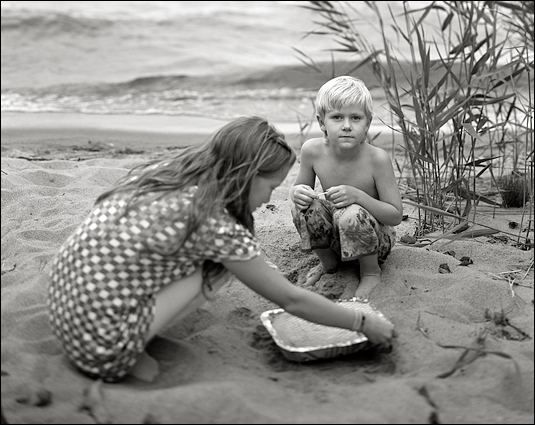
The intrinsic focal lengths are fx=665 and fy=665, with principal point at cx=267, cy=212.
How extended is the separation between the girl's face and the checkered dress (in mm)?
158

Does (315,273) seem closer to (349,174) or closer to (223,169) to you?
(349,174)

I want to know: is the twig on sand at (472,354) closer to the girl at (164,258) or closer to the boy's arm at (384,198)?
the girl at (164,258)

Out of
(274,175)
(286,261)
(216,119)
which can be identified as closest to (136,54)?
(216,119)

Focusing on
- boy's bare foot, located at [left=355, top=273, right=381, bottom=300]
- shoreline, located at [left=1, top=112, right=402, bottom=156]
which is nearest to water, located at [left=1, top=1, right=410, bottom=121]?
shoreline, located at [left=1, top=112, right=402, bottom=156]

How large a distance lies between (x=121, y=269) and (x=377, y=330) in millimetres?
811

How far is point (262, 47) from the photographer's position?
476 inches

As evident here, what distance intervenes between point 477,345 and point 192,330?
0.98 m

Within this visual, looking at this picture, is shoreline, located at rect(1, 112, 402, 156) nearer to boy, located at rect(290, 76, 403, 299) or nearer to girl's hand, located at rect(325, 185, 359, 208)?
boy, located at rect(290, 76, 403, 299)

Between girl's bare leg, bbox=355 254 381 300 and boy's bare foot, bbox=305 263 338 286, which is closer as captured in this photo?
girl's bare leg, bbox=355 254 381 300

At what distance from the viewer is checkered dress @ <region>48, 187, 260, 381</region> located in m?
1.90

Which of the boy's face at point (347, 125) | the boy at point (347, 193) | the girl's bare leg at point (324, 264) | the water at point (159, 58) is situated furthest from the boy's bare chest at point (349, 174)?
the water at point (159, 58)

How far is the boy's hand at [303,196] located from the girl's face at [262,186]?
621 millimetres

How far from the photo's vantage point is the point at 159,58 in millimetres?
10922

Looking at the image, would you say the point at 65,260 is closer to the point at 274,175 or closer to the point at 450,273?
the point at 274,175
